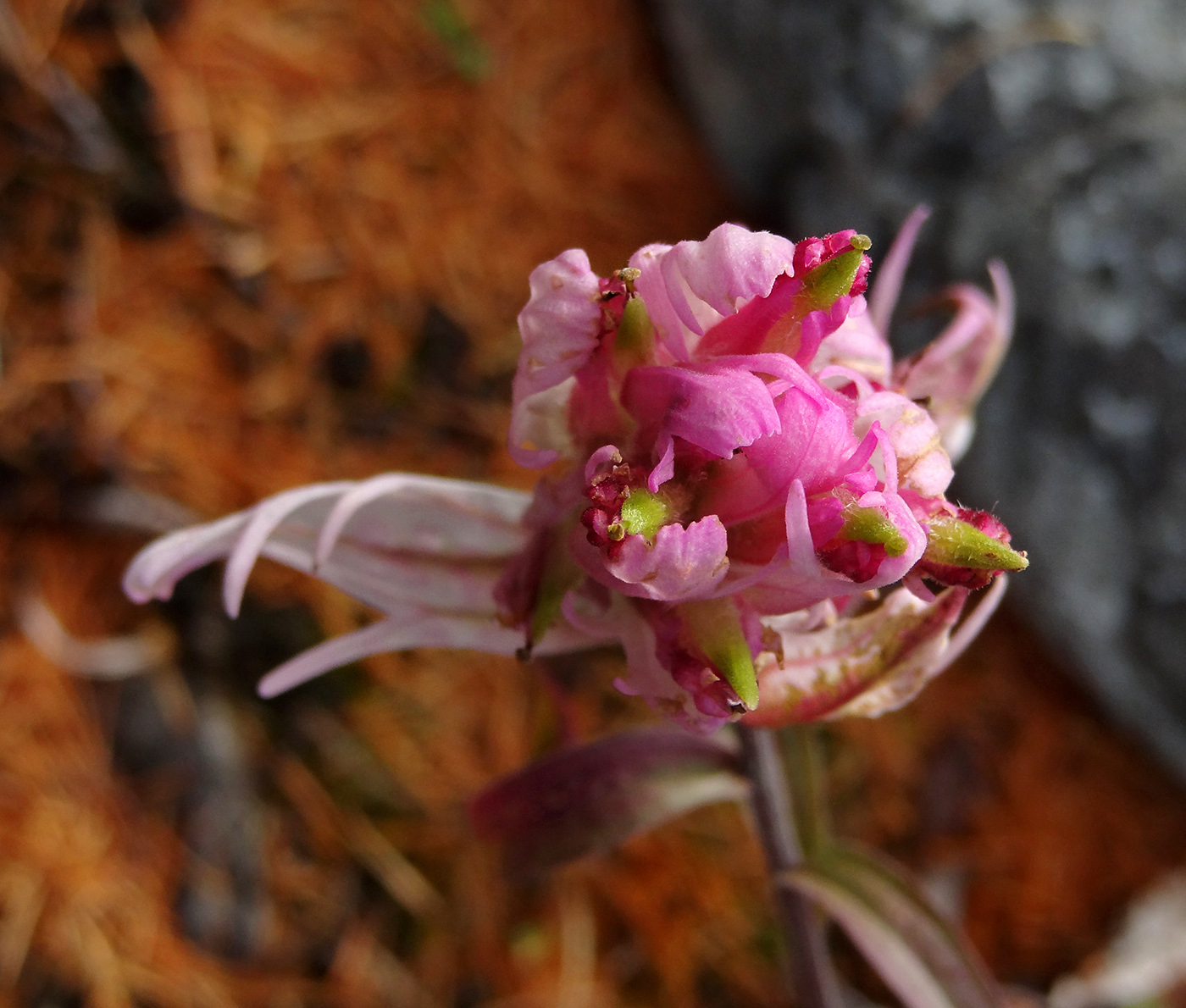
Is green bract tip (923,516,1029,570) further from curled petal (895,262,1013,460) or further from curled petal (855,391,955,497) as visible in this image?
curled petal (895,262,1013,460)

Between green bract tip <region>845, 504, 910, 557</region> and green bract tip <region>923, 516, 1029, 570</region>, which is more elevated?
green bract tip <region>845, 504, 910, 557</region>

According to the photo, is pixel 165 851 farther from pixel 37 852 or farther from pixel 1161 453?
pixel 1161 453

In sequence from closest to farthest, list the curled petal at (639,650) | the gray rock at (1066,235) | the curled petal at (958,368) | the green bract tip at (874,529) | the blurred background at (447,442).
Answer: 1. the green bract tip at (874,529)
2. the curled petal at (639,650)
3. the curled petal at (958,368)
4. the blurred background at (447,442)
5. the gray rock at (1066,235)

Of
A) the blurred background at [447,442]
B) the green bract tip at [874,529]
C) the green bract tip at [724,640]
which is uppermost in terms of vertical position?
the green bract tip at [874,529]

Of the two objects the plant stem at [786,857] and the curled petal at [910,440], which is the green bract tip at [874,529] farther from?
the plant stem at [786,857]

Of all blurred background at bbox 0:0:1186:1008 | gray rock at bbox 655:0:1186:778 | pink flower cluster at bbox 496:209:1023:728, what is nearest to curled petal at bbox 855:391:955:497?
pink flower cluster at bbox 496:209:1023:728

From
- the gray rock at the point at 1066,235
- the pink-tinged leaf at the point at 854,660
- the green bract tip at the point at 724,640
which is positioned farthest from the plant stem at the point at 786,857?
the gray rock at the point at 1066,235

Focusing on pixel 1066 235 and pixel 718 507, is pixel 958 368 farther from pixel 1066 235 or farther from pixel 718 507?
pixel 1066 235
